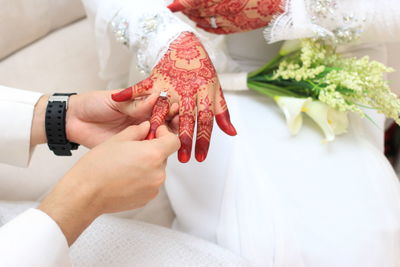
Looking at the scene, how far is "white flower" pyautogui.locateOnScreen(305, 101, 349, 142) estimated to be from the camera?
95 cm

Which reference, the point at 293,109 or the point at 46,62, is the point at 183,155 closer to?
the point at 293,109

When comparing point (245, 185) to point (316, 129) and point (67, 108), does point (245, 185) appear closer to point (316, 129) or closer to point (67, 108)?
point (316, 129)

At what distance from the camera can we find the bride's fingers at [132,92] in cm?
79

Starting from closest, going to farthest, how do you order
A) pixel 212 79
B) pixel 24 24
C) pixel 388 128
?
pixel 212 79 < pixel 24 24 < pixel 388 128

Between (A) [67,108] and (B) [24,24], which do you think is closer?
(A) [67,108]

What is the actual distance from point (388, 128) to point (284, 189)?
42.7 inches

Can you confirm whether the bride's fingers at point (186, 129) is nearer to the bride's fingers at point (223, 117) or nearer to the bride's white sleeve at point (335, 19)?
the bride's fingers at point (223, 117)

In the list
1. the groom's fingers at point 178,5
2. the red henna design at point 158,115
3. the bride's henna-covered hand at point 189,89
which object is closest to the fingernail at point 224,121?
the bride's henna-covered hand at point 189,89

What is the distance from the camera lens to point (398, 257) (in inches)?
36.3

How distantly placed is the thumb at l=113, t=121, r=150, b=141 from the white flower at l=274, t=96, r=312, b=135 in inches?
16.0

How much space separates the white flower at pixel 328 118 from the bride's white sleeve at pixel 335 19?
0.57 feet

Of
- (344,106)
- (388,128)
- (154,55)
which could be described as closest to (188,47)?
(154,55)

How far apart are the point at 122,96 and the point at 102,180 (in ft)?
0.73

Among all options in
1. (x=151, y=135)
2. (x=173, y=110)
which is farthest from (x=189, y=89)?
(x=151, y=135)
